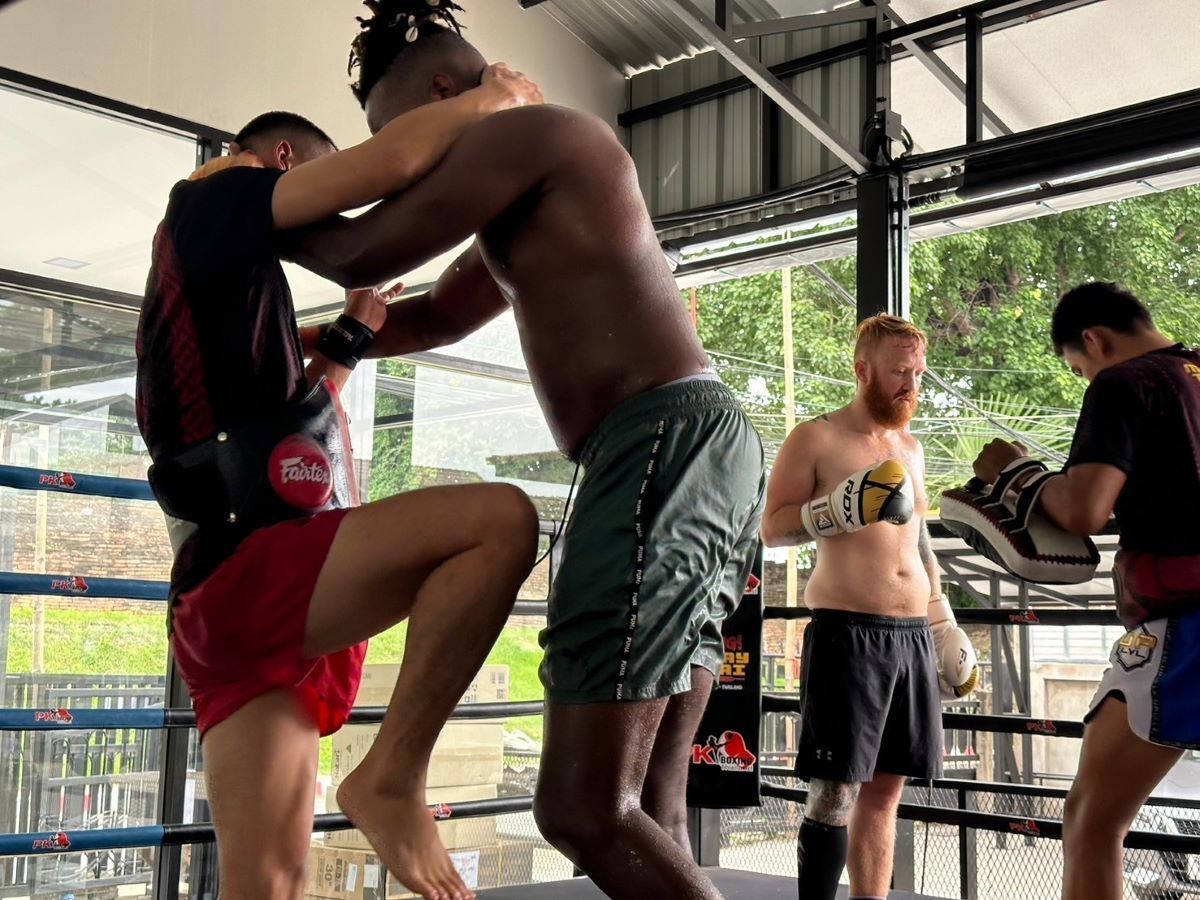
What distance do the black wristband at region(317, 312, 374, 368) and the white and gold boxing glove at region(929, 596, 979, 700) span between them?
2131mm

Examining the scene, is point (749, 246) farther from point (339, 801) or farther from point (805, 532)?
point (339, 801)

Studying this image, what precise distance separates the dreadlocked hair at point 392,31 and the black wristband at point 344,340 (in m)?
0.37

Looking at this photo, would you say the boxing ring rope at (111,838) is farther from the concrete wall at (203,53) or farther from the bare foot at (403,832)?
the concrete wall at (203,53)

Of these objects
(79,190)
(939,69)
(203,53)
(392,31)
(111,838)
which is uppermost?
(939,69)

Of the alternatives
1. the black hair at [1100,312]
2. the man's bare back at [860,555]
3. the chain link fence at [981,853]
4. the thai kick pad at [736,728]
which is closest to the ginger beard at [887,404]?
the man's bare back at [860,555]

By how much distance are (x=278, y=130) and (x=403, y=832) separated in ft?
3.79

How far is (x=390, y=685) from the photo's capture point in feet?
15.4

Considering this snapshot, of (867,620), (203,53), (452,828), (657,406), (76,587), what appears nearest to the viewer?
(657,406)

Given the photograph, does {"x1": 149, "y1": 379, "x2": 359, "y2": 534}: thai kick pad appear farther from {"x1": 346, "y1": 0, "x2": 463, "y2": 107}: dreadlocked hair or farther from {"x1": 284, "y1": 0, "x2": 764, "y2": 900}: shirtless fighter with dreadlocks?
{"x1": 346, "y1": 0, "x2": 463, "y2": 107}: dreadlocked hair

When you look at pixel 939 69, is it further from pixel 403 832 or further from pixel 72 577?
pixel 403 832

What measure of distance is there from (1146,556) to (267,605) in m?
1.77

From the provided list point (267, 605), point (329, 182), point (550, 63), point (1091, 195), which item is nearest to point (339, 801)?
point (267, 605)

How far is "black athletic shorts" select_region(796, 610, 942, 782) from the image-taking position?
125 inches

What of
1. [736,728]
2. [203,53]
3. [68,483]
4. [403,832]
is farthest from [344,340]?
[203,53]
